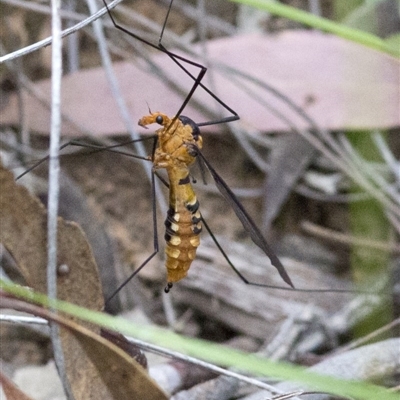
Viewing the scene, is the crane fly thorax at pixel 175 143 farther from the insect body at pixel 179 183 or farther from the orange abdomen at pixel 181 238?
the orange abdomen at pixel 181 238

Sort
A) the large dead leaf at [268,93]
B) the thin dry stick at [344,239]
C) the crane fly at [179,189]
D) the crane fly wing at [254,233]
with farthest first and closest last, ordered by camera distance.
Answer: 1. the large dead leaf at [268,93]
2. the thin dry stick at [344,239]
3. the crane fly at [179,189]
4. the crane fly wing at [254,233]

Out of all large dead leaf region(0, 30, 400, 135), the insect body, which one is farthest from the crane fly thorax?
large dead leaf region(0, 30, 400, 135)

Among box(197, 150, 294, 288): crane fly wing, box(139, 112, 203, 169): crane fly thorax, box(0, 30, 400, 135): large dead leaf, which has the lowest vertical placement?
box(197, 150, 294, 288): crane fly wing

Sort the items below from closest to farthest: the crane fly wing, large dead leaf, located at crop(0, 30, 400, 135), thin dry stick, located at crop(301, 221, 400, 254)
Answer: the crane fly wing < thin dry stick, located at crop(301, 221, 400, 254) < large dead leaf, located at crop(0, 30, 400, 135)

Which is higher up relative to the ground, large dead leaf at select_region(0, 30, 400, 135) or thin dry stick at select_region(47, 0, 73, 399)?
large dead leaf at select_region(0, 30, 400, 135)

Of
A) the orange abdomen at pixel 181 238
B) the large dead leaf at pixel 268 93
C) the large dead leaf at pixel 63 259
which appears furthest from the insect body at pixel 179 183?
the large dead leaf at pixel 268 93

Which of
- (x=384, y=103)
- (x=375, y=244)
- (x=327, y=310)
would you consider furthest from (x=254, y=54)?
(x=327, y=310)

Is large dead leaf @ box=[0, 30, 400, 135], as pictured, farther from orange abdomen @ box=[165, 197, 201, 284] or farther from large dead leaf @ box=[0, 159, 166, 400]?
large dead leaf @ box=[0, 159, 166, 400]
